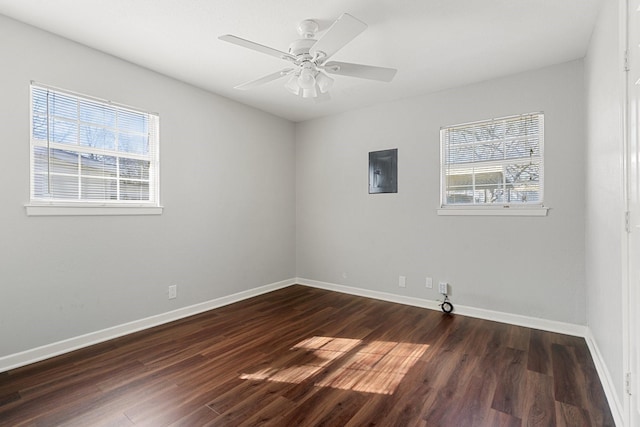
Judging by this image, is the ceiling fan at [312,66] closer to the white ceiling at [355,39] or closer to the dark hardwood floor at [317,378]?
the white ceiling at [355,39]

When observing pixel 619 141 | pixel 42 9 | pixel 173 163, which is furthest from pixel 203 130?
pixel 619 141

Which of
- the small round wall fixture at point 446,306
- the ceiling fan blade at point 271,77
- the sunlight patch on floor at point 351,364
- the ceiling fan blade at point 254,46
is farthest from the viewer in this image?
the small round wall fixture at point 446,306

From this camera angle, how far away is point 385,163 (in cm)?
418

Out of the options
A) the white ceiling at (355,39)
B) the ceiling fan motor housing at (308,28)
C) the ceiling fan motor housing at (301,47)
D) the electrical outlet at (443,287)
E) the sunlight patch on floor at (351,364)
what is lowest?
the sunlight patch on floor at (351,364)

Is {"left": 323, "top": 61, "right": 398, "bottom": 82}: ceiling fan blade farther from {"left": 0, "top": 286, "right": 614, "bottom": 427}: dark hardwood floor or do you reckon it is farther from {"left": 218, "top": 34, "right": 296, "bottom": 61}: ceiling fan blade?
{"left": 0, "top": 286, "right": 614, "bottom": 427}: dark hardwood floor

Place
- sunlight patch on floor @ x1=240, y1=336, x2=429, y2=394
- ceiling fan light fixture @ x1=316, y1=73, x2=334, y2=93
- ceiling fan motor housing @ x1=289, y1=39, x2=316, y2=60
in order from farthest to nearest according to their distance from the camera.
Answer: ceiling fan light fixture @ x1=316, y1=73, x2=334, y2=93 < ceiling fan motor housing @ x1=289, y1=39, x2=316, y2=60 < sunlight patch on floor @ x1=240, y1=336, x2=429, y2=394

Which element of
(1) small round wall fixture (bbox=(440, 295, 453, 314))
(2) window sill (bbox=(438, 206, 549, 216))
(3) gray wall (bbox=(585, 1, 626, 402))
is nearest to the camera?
(3) gray wall (bbox=(585, 1, 626, 402))

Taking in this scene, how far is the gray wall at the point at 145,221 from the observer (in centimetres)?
239

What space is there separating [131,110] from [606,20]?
3.95 m

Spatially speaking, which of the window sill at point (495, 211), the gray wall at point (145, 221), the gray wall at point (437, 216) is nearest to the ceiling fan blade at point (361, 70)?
the gray wall at point (437, 216)

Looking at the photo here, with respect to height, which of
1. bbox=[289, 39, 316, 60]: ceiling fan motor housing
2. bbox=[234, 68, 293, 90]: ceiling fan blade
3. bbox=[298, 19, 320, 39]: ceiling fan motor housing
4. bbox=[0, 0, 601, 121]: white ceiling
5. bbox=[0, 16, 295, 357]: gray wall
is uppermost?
bbox=[0, 0, 601, 121]: white ceiling

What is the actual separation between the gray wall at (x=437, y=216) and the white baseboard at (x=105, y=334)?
1.60m

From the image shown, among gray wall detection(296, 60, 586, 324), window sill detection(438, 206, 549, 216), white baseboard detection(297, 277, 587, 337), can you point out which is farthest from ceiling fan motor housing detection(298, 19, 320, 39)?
white baseboard detection(297, 277, 587, 337)

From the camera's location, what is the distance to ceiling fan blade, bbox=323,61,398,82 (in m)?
2.35
